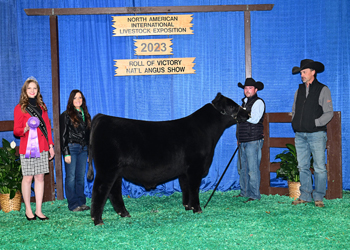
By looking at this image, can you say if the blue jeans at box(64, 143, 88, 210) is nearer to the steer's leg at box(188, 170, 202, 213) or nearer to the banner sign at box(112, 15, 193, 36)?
the steer's leg at box(188, 170, 202, 213)

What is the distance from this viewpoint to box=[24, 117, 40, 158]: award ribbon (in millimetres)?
3928

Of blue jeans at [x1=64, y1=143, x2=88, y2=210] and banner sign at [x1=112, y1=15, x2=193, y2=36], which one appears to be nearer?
blue jeans at [x1=64, y1=143, x2=88, y2=210]

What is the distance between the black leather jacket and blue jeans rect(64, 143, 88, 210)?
10 centimetres

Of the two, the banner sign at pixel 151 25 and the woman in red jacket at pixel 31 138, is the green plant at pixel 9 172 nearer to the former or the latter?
the woman in red jacket at pixel 31 138

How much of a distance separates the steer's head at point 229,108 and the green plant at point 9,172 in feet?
10.4

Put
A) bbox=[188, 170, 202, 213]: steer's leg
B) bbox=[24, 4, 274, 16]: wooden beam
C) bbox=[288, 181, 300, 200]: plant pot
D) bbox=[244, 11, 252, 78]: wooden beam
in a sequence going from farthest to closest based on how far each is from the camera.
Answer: bbox=[244, 11, 252, 78]: wooden beam → bbox=[24, 4, 274, 16]: wooden beam → bbox=[288, 181, 300, 200]: plant pot → bbox=[188, 170, 202, 213]: steer's leg

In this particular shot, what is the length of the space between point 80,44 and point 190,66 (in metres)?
1.97

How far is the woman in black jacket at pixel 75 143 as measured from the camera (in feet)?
14.8

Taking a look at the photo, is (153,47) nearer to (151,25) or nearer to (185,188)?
(151,25)

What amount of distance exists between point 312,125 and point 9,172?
4.52 m

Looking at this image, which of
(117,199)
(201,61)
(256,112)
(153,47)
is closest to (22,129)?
(117,199)

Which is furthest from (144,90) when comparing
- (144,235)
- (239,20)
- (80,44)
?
(144,235)

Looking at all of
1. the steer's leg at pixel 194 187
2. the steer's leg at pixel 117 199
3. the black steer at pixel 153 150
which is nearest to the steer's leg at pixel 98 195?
the black steer at pixel 153 150

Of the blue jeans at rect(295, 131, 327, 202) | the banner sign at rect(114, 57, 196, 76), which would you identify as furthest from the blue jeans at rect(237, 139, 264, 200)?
the banner sign at rect(114, 57, 196, 76)
